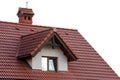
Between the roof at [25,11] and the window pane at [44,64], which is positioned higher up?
the roof at [25,11]

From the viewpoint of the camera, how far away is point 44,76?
25.5 meters

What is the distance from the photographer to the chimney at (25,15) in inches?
1241

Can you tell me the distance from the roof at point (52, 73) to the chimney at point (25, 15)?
166cm

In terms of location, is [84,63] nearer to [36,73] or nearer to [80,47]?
[80,47]

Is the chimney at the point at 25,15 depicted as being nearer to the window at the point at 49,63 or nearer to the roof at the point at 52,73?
the roof at the point at 52,73

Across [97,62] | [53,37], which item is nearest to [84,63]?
[97,62]

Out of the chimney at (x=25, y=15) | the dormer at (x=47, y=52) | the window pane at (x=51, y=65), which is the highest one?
the chimney at (x=25, y=15)

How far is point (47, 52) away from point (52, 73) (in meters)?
1.25

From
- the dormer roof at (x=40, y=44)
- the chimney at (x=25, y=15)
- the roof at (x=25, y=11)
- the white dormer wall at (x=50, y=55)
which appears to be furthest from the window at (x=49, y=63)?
the roof at (x=25, y=11)

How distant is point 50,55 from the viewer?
26547 millimetres

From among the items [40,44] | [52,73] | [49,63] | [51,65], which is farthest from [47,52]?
[52,73]

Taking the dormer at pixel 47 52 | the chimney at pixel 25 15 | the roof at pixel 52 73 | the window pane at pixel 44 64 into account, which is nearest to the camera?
the roof at pixel 52 73

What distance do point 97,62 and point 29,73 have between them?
5.56 metres

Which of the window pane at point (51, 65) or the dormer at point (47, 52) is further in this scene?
the window pane at point (51, 65)
